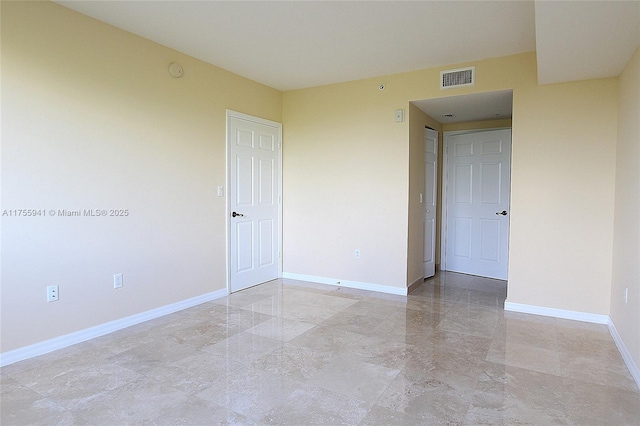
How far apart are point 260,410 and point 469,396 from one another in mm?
1193

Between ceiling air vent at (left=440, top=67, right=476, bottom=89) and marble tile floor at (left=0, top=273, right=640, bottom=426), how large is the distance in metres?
2.32

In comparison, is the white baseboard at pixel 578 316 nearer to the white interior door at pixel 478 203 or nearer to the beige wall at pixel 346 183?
the beige wall at pixel 346 183

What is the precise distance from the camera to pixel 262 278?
493cm

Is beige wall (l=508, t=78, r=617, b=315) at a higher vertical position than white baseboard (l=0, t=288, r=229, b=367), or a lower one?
higher

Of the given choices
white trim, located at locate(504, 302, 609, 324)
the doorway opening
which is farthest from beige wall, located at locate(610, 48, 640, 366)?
the doorway opening

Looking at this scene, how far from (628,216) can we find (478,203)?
2.61 m

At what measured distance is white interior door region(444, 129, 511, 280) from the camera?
5227mm

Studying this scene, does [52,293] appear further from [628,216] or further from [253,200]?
[628,216]

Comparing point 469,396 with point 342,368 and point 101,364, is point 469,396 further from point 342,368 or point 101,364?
point 101,364

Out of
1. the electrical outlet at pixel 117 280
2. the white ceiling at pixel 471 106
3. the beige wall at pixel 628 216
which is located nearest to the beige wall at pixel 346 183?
the white ceiling at pixel 471 106

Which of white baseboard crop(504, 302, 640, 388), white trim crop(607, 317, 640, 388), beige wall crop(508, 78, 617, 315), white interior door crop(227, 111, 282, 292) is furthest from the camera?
white interior door crop(227, 111, 282, 292)

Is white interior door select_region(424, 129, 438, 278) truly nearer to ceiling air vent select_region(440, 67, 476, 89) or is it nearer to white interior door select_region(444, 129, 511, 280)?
white interior door select_region(444, 129, 511, 280)

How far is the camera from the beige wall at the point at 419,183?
3443mm

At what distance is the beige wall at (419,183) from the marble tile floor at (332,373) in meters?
0.60
